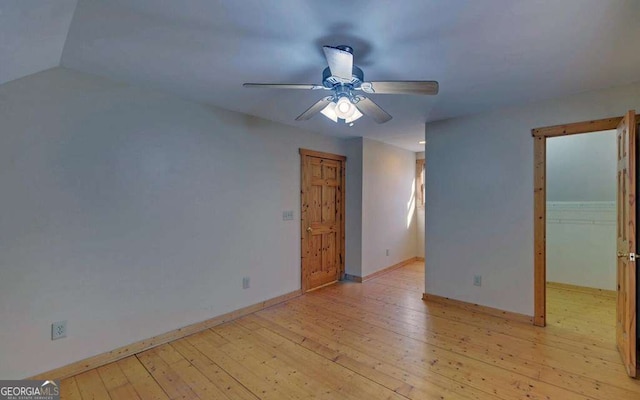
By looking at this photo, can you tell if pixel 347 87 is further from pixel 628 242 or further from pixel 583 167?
pixel 583 167

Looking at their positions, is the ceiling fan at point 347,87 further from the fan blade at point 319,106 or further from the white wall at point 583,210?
the white wall at point 583,210

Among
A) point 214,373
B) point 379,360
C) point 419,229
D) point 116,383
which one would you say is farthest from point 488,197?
point 116,383

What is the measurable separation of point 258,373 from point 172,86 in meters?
2.57

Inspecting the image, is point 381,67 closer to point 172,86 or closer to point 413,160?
point 172,86

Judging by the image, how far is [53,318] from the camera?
2.25 metres

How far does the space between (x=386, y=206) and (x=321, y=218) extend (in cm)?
140

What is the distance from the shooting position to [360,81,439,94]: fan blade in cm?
181

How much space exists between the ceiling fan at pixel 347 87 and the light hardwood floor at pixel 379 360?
2017 mm

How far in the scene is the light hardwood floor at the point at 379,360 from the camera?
2123mm

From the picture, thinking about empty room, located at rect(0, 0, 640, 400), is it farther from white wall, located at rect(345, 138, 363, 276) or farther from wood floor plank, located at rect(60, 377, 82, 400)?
white wall, located at rect(345, 138, 363, 276)

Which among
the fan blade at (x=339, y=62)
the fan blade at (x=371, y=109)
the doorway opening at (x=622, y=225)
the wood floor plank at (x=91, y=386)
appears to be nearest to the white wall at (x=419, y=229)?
the doorway opening at (x=622, y=225)

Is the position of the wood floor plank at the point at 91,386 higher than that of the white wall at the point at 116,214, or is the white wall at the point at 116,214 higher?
the white wall at the point at 116,214

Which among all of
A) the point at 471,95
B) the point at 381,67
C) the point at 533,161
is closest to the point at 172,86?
the point at 381,67

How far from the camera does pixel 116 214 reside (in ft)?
8.36
